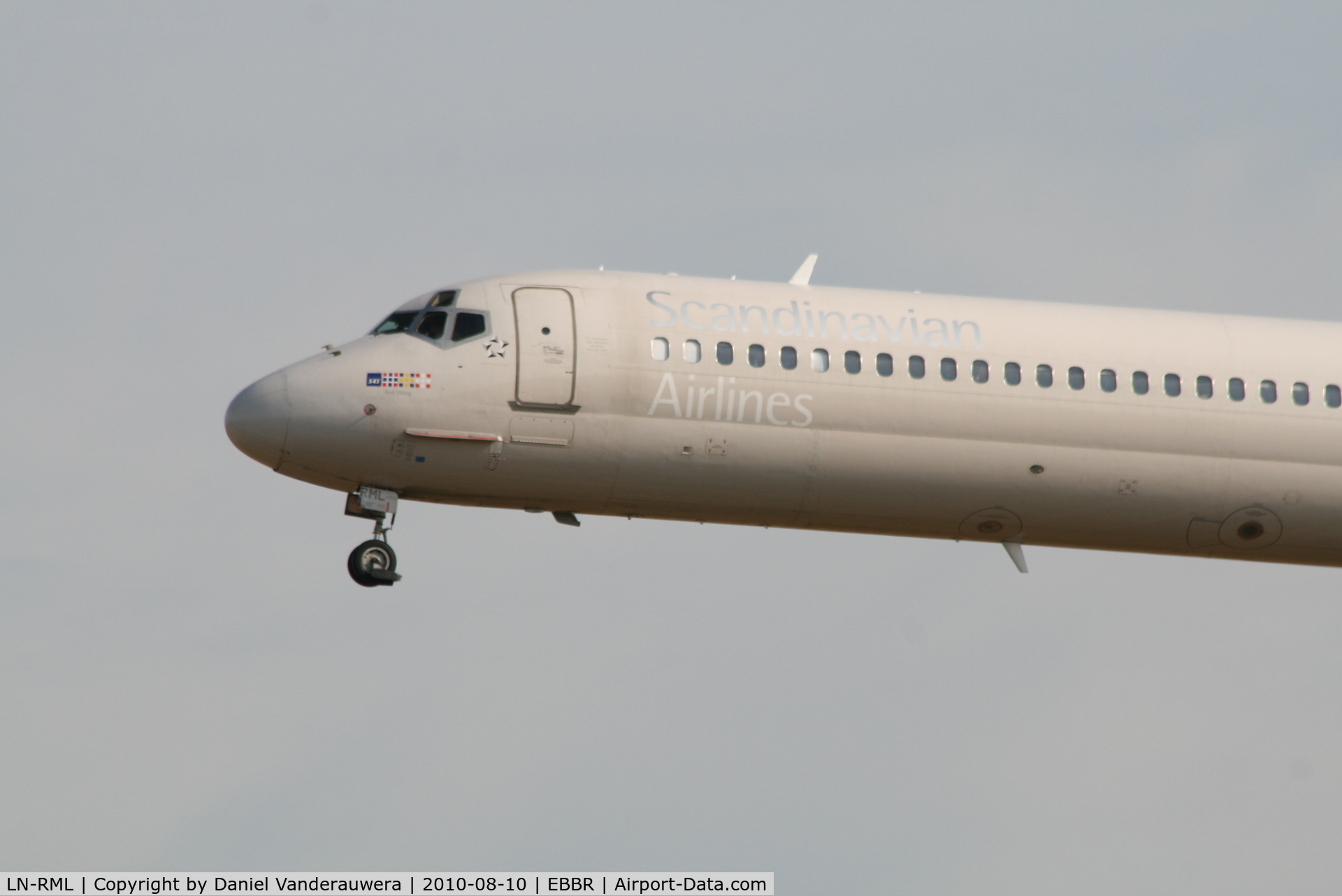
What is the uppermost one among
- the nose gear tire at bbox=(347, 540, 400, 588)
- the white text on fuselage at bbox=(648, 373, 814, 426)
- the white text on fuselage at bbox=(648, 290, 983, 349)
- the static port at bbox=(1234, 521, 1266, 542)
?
the white text on fuselage at bbox=(648, 290, 983, 349)

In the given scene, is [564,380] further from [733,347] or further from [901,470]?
[901,470]

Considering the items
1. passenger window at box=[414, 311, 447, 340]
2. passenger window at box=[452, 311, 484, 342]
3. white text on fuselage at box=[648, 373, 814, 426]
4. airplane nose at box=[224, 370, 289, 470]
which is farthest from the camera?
passenger window at box=[414, 311, 447, 340]

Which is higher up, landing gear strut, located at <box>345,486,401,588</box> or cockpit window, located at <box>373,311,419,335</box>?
cockpit window, located at <box>373,311,419,335</box>

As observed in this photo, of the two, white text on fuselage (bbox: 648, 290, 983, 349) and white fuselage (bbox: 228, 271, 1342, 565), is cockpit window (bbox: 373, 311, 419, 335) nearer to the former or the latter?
white fuselage (bbox: 228, 271, 1342, 565)

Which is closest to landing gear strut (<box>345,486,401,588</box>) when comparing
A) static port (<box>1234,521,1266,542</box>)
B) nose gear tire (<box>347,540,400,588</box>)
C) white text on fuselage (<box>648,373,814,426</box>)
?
nose gear tire (<box>347,540,400,588</box>)

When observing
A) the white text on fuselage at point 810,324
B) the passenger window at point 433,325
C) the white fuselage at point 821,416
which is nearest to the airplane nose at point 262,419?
the white fuselage at point 821,416

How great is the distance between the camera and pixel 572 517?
40469 millimetres

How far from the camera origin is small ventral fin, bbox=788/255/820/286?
137ft

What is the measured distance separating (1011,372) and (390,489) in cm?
1055

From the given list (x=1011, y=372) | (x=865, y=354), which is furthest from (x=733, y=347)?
(x=1011, y=372)

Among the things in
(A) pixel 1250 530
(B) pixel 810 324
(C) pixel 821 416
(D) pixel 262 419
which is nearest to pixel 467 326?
(D) pixel 262 419

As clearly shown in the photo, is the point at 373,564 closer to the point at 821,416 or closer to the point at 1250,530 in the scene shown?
the point at 821,416

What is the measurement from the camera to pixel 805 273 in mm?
42312

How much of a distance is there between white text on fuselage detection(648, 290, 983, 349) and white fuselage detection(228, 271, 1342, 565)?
0.14 ft
